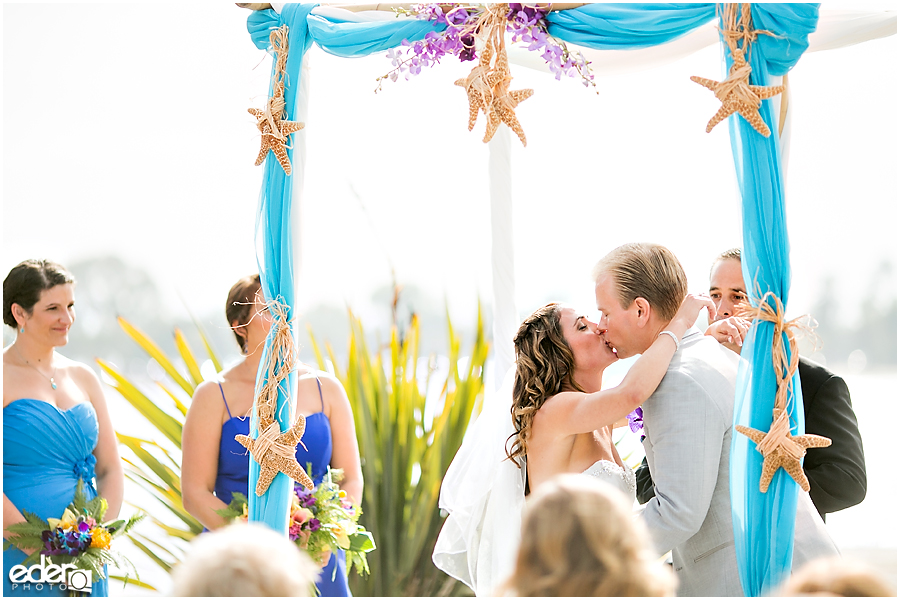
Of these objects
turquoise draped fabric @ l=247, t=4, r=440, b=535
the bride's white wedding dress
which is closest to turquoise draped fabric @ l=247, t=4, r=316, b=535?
turquoise draped fabric @ l=247, t=4, r=440, b=535

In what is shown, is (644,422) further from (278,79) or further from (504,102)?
(278,79)

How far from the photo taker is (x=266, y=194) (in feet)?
8.66

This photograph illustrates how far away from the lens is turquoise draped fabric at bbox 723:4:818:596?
221 cm

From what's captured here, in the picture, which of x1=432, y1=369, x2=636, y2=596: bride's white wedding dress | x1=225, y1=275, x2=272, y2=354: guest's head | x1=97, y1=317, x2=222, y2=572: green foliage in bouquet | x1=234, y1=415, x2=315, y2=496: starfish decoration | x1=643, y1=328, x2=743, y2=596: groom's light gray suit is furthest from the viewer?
x1=97, y1=317, x2=222, y2=572: green foliage in bouquet

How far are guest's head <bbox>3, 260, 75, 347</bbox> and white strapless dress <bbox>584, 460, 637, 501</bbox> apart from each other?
7.18ft

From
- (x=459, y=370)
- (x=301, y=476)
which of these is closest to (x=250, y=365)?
(x=301, y=476)

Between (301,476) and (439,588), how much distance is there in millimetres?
2169

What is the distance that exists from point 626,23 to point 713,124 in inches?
19.6

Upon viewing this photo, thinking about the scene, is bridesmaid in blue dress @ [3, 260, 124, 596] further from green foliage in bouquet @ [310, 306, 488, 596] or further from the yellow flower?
green foliage in bouquet @ [310, 306, 488, 596]

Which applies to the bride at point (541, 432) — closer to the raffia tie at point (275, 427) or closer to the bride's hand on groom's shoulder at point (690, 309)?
the bride's hand on groom's shoulder at point (690, 309)

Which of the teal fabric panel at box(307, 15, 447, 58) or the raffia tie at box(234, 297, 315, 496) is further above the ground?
the teal fabric panel at box(307, 15, 447, 58)

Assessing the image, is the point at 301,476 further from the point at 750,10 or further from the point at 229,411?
the point at 750,10

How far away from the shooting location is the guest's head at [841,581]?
1223 mm
